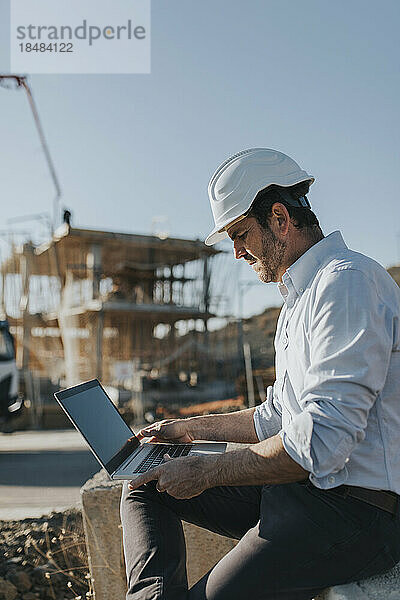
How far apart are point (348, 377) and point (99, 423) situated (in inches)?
46.7

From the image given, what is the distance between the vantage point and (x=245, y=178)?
206 centimetres

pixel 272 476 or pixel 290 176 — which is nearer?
pixel 272 476

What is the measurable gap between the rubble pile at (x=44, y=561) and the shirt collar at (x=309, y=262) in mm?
2110

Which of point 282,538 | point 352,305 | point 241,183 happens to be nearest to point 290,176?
point 241,183

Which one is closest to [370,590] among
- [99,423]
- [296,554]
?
[296,554]

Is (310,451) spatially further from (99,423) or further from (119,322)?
(119,322)

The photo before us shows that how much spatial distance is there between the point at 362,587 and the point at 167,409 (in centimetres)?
1524

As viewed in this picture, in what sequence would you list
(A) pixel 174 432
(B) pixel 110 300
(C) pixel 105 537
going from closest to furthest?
(A) pixel 174 432
(C) pixel 105 537
(B) pixel 110 300

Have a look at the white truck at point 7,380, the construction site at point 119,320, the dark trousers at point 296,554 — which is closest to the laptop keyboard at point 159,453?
the dark trousers at point 296,554

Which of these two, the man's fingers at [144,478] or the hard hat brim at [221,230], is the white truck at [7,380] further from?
the man's fingers at [144,478]

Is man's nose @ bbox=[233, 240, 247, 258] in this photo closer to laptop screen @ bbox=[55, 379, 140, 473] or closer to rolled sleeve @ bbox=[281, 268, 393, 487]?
rolled sleeve @ bbox=[281, 268, 393, 487]

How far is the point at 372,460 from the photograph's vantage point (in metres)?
1.76

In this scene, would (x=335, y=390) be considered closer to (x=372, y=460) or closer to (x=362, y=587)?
(x=372, y=460)

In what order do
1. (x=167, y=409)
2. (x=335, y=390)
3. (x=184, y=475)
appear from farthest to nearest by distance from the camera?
(x=167, y=409)
(x=184, y=475)
(x=335, y=390)
